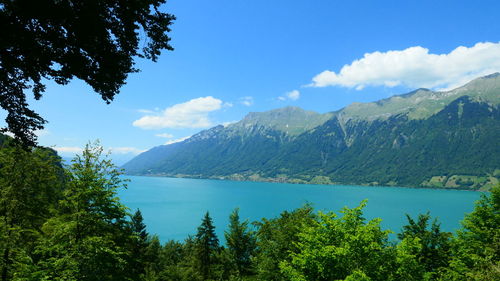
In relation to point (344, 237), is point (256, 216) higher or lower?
lower

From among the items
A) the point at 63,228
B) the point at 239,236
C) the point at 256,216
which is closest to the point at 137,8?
the point at 63,228

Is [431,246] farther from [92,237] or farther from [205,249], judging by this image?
[92,237]

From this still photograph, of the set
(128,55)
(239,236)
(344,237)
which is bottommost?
(239,236)

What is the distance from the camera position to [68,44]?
24.1 feet

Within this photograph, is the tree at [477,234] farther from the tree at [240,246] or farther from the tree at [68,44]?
the tree at [68,44]

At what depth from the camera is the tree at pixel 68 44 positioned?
6.46 m

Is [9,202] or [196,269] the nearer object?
[9,202]

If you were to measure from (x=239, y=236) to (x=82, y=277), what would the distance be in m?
20.3

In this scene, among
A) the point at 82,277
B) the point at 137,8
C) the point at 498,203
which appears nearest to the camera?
the point at 137,8

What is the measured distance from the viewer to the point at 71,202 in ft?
51.2

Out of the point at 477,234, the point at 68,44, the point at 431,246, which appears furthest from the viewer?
the point at 431,246

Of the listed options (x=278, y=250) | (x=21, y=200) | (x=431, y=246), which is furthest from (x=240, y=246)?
(x=21, y=200)

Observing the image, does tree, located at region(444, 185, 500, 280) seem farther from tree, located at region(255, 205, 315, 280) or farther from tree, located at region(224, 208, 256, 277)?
tree, located at region(224, 208, 256, 277)

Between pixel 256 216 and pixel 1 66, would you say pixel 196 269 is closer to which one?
pixel 1 66
